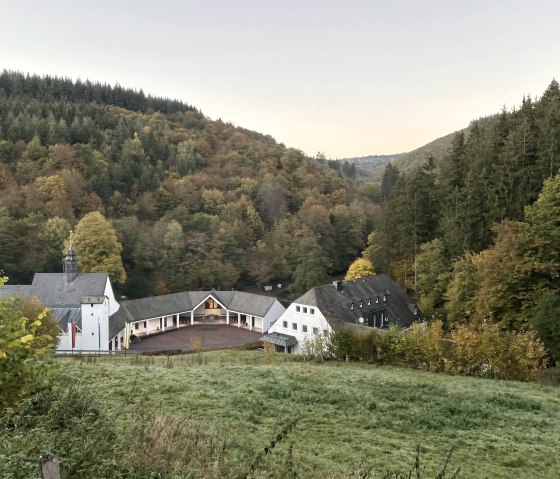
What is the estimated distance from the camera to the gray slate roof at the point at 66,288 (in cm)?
3909

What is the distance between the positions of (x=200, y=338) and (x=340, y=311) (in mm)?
13826

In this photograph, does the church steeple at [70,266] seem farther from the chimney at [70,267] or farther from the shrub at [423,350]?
the shrub at [423,350]

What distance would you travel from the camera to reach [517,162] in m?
34.8

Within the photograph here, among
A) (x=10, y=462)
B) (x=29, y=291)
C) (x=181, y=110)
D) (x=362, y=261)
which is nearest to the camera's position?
(x=10, y=462)

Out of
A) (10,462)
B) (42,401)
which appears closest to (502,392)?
(42,401)

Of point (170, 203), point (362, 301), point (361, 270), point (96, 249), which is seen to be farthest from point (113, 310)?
point (170, 203)

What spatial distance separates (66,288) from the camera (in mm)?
39656

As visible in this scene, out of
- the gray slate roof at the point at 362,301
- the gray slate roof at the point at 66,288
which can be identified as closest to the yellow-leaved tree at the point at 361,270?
the gray slate roof at the point at 362,301

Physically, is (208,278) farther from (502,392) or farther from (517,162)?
(502,392)

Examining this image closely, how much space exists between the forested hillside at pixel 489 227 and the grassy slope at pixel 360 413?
39.6ft

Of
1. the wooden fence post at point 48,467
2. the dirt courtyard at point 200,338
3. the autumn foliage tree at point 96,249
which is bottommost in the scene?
the dirt courtyard at point 200,338

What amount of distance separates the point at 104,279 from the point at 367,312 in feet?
75.2

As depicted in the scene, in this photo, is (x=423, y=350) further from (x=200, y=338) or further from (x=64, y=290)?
(x=64, y=290)

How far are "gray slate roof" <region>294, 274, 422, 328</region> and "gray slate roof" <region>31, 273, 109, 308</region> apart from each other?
17002mm
